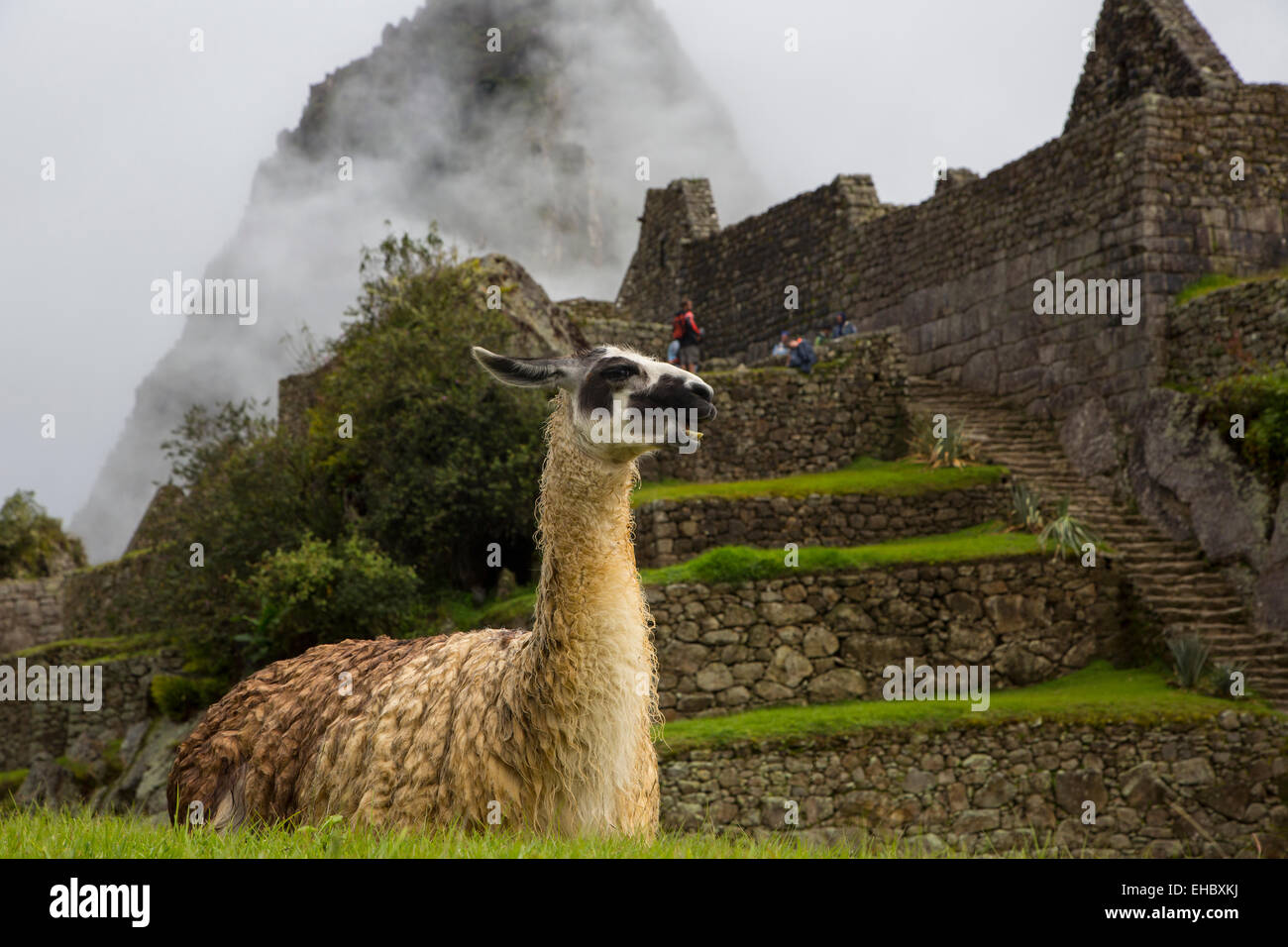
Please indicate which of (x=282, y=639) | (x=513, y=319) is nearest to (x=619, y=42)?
(x=513, y=319)

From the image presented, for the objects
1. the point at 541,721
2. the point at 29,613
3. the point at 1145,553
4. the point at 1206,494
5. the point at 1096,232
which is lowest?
the point at 29,613

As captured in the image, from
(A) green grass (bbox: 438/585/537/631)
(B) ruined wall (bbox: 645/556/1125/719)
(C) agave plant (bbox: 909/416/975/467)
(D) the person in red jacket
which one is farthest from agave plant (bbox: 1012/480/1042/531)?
(D) the person in red jacket

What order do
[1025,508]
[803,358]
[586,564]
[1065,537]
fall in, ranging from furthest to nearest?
[803,358] → [1025,508] → [1065,537] → [586,564]

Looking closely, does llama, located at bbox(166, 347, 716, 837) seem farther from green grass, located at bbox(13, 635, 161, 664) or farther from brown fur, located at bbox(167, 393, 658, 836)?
green grass, located at bbox(13, 635, 161, 664)

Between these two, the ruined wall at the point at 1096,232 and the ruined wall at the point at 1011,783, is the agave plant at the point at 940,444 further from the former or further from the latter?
the ruined wall at the point at 1011,783

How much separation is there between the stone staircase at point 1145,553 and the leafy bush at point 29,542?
2086 cm

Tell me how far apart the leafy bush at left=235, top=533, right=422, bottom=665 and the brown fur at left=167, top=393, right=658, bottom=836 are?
9952 mm

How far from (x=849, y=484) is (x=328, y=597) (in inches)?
250

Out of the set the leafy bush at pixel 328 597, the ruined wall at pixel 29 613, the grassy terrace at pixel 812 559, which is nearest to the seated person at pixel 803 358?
the grassy terrace at pixel 812 559

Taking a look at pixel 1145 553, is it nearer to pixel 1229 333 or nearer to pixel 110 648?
pixel 1229 333

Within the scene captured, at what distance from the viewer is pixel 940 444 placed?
1695 cm

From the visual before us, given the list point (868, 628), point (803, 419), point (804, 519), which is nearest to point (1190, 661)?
point (868, 628)

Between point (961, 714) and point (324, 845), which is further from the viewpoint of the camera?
point (961, 714)

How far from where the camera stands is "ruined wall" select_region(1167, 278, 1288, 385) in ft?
48.7
